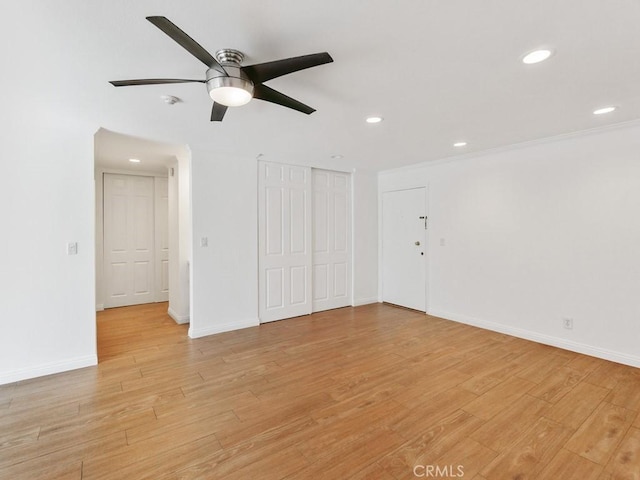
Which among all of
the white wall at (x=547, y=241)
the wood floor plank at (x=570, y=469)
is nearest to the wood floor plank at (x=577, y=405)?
the wood floor plank at (x=570, y=469)

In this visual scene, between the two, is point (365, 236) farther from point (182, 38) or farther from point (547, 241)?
point (182, 38)

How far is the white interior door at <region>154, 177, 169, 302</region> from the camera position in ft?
18.9

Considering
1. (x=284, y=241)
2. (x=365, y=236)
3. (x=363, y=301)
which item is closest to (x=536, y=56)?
(x=284, y=241)

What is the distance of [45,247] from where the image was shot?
2.91 m

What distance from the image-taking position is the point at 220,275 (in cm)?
404

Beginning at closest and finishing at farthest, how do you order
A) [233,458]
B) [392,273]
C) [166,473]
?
[166,473] → [233,458] → [392,273]

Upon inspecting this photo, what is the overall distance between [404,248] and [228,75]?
4.18 m

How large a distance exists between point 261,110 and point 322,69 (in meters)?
0.87

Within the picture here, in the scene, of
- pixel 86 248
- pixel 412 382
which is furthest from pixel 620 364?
pixel 86 248

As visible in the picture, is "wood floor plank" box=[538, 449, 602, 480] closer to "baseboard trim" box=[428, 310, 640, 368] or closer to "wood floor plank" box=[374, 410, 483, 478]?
"wood floor plank" box=[374, 410, 483, 478]

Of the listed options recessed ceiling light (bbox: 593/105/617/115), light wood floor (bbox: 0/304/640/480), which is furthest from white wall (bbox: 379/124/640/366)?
recessed ceiling light (bbox: 593/105/617/115)

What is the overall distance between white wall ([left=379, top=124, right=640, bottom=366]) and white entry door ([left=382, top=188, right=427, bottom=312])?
25 cm

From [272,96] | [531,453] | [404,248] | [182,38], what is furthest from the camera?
[404,248]

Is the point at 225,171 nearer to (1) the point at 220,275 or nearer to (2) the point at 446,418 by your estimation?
(1) the point at 220,275
